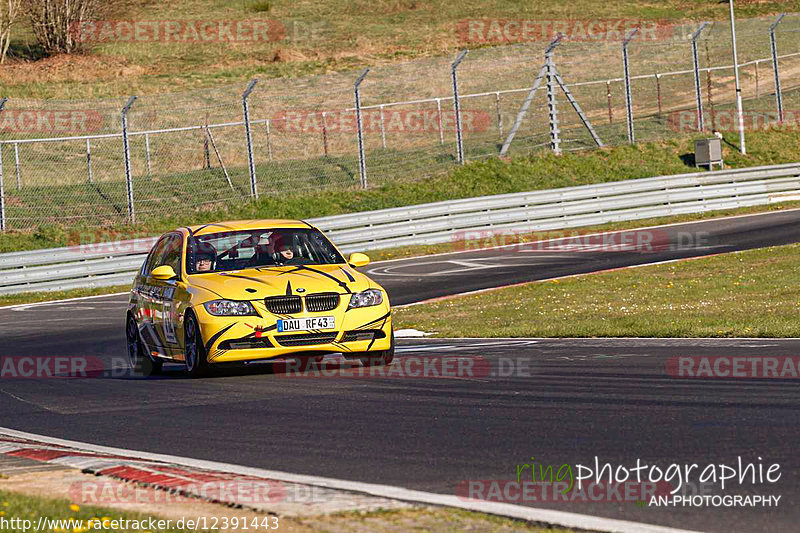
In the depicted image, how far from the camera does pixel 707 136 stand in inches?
1494

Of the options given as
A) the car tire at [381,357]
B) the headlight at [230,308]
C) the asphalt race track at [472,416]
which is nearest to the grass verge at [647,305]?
the asphalt race track at [472,416]

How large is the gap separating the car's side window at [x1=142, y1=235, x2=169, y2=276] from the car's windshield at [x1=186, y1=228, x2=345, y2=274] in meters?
0.69

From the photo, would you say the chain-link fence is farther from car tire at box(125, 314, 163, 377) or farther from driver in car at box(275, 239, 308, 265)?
driver in car at box(275, 239, 308, 265)

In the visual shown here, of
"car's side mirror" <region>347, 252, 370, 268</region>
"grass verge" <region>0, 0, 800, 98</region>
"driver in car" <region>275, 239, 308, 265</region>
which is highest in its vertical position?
"grass verge" <region>0, 0, 800, 98</region>

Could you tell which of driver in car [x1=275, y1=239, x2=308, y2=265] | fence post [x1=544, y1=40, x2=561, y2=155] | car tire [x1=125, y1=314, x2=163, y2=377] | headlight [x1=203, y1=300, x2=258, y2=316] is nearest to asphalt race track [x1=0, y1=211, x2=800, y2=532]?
car tire [x1=125, y1=314, x2=163, y2=377]

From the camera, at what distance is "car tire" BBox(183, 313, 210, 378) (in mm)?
11578

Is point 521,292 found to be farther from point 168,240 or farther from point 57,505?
point 57,505

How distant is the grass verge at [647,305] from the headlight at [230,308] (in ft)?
13.8

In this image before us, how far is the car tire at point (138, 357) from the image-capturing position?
13141 millimetres

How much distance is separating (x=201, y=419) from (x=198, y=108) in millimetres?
38866

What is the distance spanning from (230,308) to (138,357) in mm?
2443

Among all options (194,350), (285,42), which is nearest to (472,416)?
(194,350)

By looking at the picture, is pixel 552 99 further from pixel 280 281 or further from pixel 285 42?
pixel 285 42

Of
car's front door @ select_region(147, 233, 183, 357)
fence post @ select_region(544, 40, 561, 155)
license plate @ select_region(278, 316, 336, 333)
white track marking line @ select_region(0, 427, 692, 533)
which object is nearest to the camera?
white track marking line @ select_region(0, 427, 692, 533)
